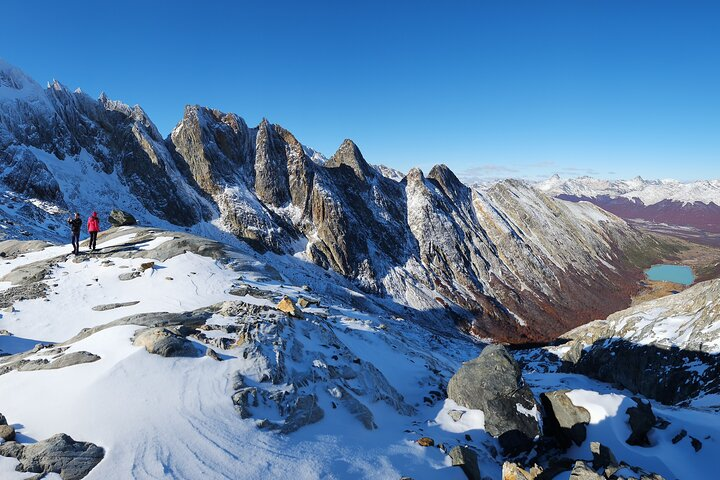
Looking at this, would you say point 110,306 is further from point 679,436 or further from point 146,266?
point 679,436

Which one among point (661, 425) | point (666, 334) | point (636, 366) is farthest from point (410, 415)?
point (666, 334)

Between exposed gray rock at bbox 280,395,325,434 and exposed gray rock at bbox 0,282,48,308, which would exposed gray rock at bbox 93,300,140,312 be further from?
exposed gray rock at bbox 280,395,325,434

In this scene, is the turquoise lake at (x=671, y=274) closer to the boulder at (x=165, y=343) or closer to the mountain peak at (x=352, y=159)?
the mountain peak at (x=352, y=159)

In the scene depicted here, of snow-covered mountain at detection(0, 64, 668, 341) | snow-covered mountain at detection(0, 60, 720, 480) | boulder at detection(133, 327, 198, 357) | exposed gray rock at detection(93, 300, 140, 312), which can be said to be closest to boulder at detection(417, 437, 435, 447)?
snow-covered mountain at detection(0, 60, 720, 480)

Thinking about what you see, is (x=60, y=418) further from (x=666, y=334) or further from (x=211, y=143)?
(x=211, y=143)

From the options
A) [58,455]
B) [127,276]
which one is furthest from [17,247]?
[58,455]

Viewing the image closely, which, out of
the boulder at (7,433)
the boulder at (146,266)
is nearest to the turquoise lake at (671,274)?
the boulder at (146,266)

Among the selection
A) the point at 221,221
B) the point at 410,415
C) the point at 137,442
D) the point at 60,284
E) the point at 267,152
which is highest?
the point at 267,152
